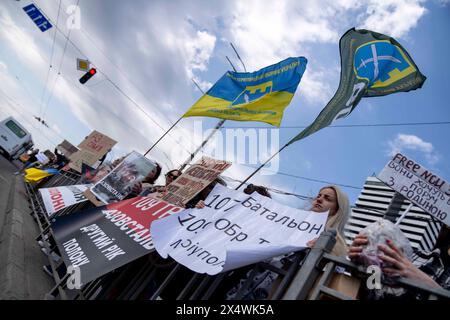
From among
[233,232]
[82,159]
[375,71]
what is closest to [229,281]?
[233,232]

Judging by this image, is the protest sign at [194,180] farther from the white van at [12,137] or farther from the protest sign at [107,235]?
the white van at [12,137]

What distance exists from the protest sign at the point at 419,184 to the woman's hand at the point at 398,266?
3.52 m

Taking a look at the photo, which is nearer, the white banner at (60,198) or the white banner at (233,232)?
the white banner at (233,232)

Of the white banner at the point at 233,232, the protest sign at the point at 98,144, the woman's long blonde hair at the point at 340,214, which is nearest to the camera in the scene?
the white banner at the point at 233,232

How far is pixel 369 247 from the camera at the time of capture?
170 centimetres

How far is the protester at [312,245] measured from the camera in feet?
7.39

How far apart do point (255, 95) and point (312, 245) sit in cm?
429

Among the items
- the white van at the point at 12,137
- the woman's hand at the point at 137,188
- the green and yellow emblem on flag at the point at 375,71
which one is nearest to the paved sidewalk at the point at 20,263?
the woman's hand at the point at 137,188

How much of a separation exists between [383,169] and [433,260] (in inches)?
96.3

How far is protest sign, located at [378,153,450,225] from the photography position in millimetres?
4695

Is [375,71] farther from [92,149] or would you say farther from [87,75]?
[87,75]

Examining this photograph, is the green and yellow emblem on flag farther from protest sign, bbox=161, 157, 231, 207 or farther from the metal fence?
the metal fence

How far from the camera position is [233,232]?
2.71 m
